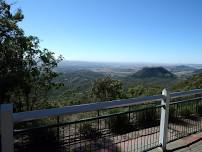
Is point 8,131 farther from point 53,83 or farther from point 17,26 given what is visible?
point 53,83

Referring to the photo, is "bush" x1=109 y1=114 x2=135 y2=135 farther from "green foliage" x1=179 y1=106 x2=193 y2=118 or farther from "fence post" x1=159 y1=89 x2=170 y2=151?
"green foliage" x1=179 y1=106 x2=193 y2=118

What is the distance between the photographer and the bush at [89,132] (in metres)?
5.36

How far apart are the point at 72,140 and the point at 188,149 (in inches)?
97.7

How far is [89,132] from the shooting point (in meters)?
5.97

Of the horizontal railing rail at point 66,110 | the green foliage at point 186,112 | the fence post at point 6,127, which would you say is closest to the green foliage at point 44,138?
the horizontal railing rail at point 66,110

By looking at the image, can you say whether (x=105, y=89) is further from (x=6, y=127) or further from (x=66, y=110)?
(x=6, y=127)

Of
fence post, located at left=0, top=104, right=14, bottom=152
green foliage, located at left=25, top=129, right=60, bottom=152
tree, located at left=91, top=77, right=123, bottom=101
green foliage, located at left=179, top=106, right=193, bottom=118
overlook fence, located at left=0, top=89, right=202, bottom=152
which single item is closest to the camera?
fence post, located at left=0, top=104, right=14, bottom=152

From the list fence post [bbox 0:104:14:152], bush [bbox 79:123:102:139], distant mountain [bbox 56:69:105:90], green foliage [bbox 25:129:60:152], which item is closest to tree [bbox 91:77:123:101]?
distant mountain [bbox 56:69:105:90]

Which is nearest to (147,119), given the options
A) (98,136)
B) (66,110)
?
(98,136)

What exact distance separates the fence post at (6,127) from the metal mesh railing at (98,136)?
0.61 ft

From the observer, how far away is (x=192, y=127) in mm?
7270

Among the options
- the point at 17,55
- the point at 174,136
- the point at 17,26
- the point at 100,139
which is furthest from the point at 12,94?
the point at 174,136

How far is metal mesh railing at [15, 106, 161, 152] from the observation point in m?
4.25

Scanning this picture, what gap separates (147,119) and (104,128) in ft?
4.00
